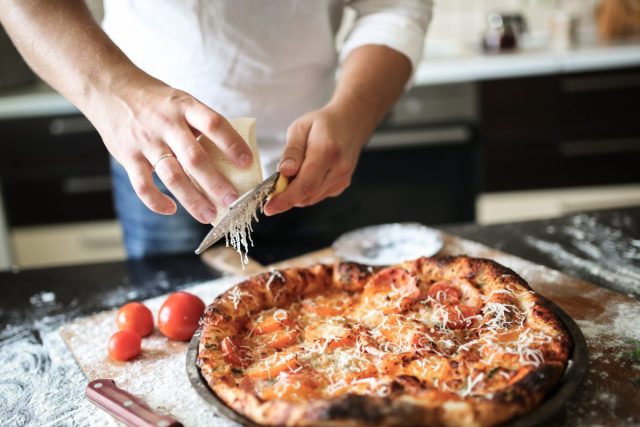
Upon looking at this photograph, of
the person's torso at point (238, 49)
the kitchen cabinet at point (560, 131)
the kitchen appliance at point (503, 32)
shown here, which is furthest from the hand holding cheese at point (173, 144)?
the kitchen appliance at point (503, 32)

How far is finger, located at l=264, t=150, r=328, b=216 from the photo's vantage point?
4.06 ft

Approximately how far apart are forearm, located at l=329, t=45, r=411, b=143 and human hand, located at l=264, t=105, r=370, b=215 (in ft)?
0.08

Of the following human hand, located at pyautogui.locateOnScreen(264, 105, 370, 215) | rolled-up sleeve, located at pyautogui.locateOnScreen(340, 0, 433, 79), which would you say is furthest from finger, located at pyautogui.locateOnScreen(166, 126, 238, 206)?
rolled-up sleeve, located at pyautogui.locateOnScreen(340, 0, 433, 79)

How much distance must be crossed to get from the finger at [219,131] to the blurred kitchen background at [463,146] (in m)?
2.04

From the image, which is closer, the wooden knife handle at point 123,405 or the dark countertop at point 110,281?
the wooden knife handle at point 123,405

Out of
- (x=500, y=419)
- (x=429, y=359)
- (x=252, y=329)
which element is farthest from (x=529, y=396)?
(x=252, y=329)

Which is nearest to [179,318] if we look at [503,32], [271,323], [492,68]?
[271,323]

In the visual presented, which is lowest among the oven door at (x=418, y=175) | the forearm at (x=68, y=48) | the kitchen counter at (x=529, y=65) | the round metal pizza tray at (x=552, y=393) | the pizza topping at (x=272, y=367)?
the oven door at (x=418, y=175)

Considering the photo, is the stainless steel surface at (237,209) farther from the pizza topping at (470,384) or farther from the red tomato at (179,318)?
the pizza topping at (470,384)

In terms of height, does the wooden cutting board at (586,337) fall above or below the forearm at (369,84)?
below

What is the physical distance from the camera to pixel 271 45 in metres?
1.71

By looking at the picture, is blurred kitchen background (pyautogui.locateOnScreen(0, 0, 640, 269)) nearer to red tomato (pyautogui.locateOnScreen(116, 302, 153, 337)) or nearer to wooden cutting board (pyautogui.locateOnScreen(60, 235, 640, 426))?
wooden cutting board (pyautogui.locateOnScreen(60, 235, 640, 426))

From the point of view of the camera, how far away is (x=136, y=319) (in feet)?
4.50

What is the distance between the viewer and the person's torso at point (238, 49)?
1.63 m
